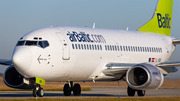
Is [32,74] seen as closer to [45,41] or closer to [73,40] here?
[45,41]

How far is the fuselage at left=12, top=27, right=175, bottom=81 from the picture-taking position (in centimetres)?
2115

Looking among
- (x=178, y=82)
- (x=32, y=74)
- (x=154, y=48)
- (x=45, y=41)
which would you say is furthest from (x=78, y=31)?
(x=178, y=82)

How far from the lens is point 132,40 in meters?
29.5

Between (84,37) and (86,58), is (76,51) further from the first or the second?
(84,37)

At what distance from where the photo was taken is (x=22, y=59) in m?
20.4

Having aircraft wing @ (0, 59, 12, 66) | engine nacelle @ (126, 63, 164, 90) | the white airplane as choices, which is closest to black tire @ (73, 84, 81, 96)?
the white airplane

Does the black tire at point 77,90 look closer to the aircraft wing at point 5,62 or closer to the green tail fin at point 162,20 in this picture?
the aircraft wing at point 5,62

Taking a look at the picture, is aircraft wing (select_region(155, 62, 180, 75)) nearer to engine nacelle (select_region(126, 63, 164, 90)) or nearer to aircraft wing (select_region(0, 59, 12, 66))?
engine nacelle (select_region(126, 63, 164, 90))

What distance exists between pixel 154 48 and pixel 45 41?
12.2 metres

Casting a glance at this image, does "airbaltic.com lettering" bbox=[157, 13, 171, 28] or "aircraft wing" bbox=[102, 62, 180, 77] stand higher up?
"airbaltic.com lettering" bbox=[157, 13, 171, 28]

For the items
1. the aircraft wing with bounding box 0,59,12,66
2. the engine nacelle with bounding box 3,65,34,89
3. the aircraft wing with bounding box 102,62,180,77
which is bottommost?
the engine nacelle with bounding box 3,65,34,89

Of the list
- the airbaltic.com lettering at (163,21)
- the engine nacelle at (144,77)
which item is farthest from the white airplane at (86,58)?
the airbaltic.com lettering at (163,21)

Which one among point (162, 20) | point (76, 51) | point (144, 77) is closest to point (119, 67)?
point (144, 77)

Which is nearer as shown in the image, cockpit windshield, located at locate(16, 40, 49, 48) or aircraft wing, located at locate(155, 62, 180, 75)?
cockpit windshield, located at locate(16, 40, 49, 48)
